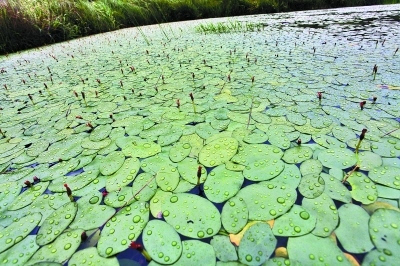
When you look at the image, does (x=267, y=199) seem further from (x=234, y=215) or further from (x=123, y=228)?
(x=123, y=228)

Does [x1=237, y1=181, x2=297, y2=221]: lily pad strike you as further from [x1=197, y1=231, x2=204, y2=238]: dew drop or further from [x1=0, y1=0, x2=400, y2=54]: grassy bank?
[x1=0, y1=0, x2=400, y2=54]: grassy bank

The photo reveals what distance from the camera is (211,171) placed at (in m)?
1.42

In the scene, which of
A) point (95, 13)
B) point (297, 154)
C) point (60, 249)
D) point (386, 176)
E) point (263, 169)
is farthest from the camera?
point (95, 13)

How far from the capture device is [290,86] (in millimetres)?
2635

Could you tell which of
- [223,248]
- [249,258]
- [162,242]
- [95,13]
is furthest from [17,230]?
[95,13]

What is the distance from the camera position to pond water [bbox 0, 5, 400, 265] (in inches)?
38.8

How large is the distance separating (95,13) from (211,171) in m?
10.5

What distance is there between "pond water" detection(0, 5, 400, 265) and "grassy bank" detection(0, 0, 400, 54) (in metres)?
6.54

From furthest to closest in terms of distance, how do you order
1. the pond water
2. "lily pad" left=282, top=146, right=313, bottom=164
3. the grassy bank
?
the grassy bank → "lily pad" left=282, top=146, right=313, bottom=164 → the pond water

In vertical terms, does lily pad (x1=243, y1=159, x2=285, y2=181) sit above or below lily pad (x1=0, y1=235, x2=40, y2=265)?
below

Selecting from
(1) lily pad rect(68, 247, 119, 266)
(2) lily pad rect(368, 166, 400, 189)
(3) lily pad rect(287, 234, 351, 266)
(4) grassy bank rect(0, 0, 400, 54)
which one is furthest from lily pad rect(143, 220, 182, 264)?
(4) grassy bank rect(0, 0, 400, 54)

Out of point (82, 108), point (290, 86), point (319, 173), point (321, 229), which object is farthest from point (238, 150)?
point (82, 108)

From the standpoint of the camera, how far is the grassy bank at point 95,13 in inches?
298

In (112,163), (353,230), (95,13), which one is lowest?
(353,230)
